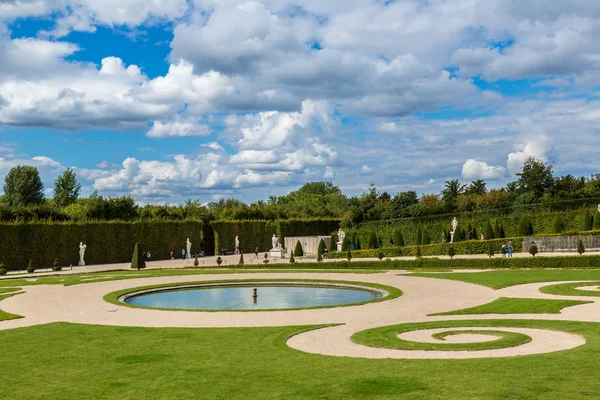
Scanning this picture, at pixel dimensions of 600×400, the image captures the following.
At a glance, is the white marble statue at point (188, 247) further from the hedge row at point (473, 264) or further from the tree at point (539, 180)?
the tree at point (539, 180)

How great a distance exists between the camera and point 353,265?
39938mm

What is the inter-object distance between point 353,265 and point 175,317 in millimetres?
23041

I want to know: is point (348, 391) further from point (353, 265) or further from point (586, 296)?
point (353, 265)

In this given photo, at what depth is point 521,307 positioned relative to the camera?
17844 mm

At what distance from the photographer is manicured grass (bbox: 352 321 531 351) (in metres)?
12.1

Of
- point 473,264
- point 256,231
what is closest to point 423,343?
point 473,264

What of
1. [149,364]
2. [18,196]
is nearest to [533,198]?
[149,364]

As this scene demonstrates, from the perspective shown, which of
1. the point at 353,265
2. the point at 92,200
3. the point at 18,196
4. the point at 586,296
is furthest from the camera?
the point at 18,196

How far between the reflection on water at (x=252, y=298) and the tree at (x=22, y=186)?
6327 centimetres

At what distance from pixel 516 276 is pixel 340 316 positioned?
42.9 ft

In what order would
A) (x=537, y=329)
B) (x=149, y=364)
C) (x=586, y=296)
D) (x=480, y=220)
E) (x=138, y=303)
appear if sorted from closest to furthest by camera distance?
(x=149, y=364), (x=537, y=329), (x=586, y=296), (x=138, y=303), (x=480, y=220)

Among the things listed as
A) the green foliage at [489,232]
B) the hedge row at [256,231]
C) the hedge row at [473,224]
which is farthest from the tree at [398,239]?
the hedge row at [256,231]

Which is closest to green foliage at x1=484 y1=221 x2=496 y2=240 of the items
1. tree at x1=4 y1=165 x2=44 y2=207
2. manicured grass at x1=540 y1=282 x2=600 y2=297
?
manicured grass at x1=540 y1=282 x2=600 y2=297

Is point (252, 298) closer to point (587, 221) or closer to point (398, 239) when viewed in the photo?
point (587, 221)
